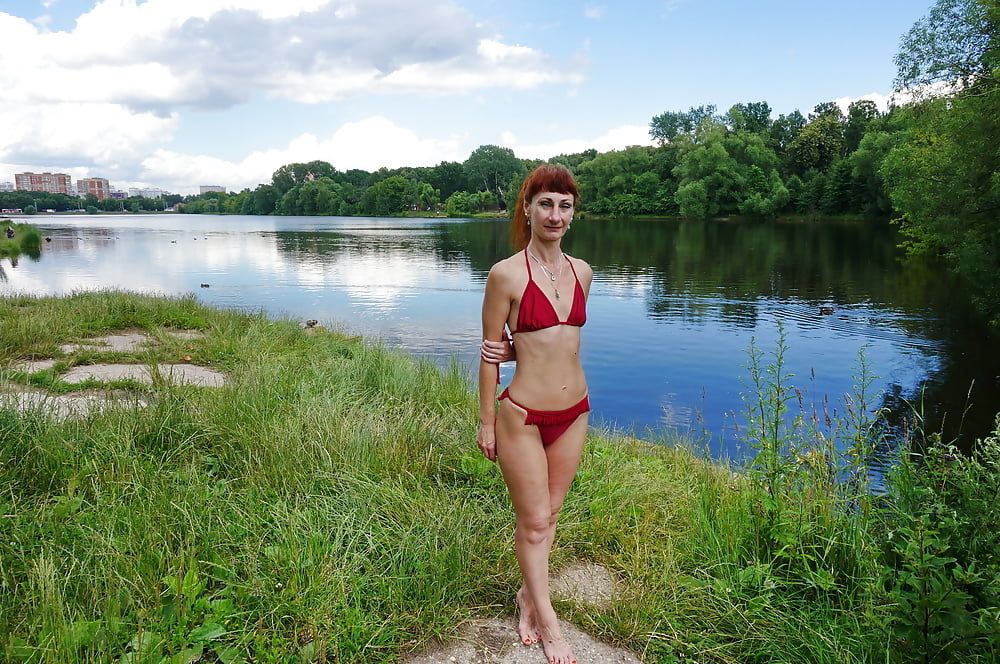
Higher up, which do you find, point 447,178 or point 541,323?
point 447,178

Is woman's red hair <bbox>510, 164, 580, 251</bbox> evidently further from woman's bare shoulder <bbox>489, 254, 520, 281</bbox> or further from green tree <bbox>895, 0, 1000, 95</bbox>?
green tree <bbox>895, 0, 1000, 95</bbox>

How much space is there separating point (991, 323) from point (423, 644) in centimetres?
1872

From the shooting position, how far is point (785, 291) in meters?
25.6

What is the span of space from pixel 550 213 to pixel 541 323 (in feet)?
1.73

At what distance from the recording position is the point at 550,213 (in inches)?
123

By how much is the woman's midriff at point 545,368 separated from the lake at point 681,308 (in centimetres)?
216

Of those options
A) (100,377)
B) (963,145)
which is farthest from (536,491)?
(963,145)

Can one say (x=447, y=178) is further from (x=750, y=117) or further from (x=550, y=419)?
(x=550, y=419)

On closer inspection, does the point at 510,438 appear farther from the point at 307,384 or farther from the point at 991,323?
the point at 991,323

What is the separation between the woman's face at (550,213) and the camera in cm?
313

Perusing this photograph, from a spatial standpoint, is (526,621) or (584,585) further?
(584,585)

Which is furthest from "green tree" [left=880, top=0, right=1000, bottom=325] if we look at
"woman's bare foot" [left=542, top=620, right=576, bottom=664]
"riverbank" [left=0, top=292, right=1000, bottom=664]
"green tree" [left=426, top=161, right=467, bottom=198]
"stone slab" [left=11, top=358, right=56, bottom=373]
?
"green tree" [left=426, top=161, right=467, bottom=198]

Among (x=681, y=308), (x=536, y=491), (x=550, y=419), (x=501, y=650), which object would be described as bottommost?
(x=681, y=308)

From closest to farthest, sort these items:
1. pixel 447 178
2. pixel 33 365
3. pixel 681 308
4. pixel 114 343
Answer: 1. pixel 33 365
2. pixel 114 343
3. pixel 681 308
4. pixel 447 178
